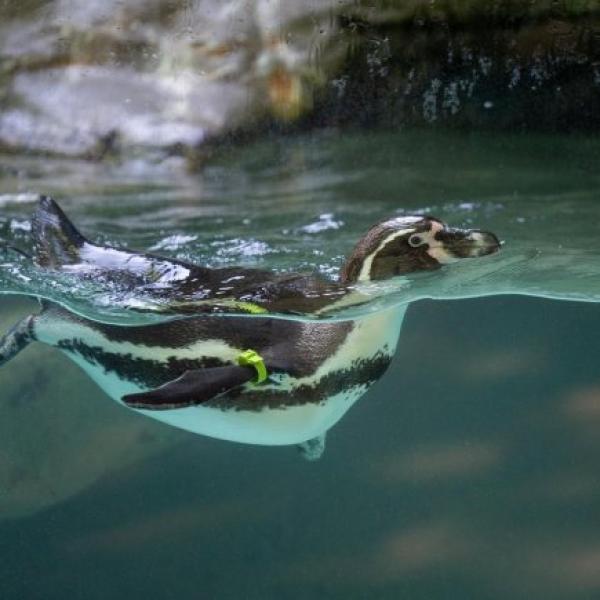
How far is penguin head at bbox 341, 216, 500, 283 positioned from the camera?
279 cm

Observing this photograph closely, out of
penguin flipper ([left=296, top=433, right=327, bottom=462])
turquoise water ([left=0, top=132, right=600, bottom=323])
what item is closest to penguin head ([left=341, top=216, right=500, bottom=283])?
turquoise water ([left=0, top=132, right=600, bottom=323])

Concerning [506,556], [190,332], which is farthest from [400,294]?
[506,556]

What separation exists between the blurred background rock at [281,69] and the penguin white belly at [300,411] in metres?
0.83

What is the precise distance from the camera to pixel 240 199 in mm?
3170

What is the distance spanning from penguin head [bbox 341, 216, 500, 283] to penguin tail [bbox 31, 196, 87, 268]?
1027mm

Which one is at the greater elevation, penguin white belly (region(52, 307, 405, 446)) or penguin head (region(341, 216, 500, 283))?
penguin head (region(341, 216, 500, 283))

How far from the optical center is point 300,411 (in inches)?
127

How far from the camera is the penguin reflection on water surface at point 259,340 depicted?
2842 mm

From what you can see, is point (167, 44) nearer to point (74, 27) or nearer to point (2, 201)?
point (74, 27)

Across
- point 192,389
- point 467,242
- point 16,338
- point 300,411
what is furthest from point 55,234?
point 467,242

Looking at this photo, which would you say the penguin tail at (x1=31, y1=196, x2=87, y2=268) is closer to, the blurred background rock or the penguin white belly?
the blurred background rock

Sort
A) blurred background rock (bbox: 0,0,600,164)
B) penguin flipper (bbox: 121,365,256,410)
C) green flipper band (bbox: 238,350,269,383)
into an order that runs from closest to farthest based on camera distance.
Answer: penguin flipper (bbox: 121,365,256,410)
blurred background rock (bbox: 0,0,600,164)
green flipper band (bbox: 238,350,269,383)

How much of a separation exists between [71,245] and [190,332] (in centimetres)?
56

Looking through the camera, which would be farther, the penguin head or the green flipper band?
the green flipper band
